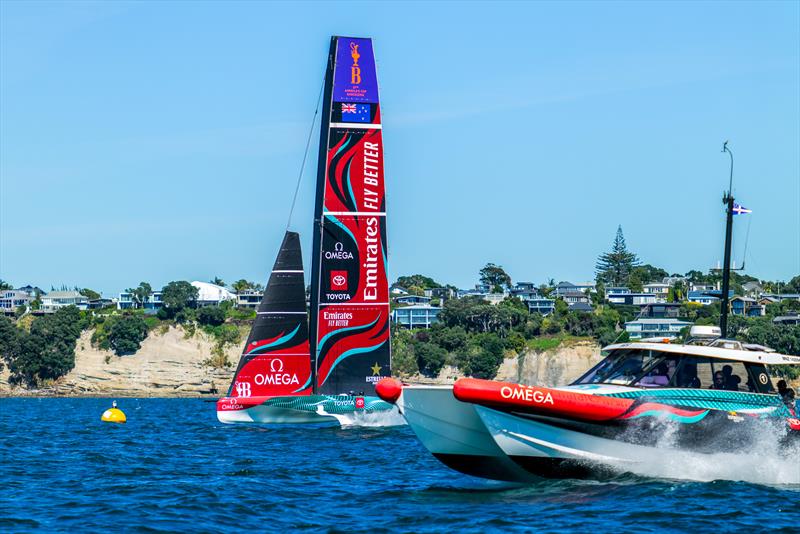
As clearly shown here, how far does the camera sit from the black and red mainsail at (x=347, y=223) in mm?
40125

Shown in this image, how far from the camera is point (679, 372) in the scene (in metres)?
20.6

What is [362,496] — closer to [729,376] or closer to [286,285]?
[729,376]

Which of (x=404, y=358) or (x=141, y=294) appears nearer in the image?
(x=404, y=358)

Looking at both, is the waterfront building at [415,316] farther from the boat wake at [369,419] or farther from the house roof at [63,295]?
the boat wake at [369,419]

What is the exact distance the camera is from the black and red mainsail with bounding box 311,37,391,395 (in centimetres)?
4012

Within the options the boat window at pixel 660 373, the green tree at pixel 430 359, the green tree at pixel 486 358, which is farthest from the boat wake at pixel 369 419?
the green tree at pixel 430 359

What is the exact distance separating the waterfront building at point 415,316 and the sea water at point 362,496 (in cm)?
11897

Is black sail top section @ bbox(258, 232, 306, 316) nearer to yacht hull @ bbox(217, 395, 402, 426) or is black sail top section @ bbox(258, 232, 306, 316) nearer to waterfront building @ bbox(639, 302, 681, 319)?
yacht hull @ bbox(217, 395, 402, 426)

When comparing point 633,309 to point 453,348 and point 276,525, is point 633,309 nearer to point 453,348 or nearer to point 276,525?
point 453,348

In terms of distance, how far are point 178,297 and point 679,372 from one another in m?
→ 130

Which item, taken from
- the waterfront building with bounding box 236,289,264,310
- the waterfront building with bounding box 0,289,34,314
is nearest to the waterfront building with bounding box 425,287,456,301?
the waterfront building with bounding box 236,289,264,310

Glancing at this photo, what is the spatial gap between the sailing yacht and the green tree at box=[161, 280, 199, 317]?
345 ft

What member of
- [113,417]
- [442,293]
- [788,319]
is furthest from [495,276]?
[113,417]

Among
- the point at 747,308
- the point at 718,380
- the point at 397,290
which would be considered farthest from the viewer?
the point at 397,290
